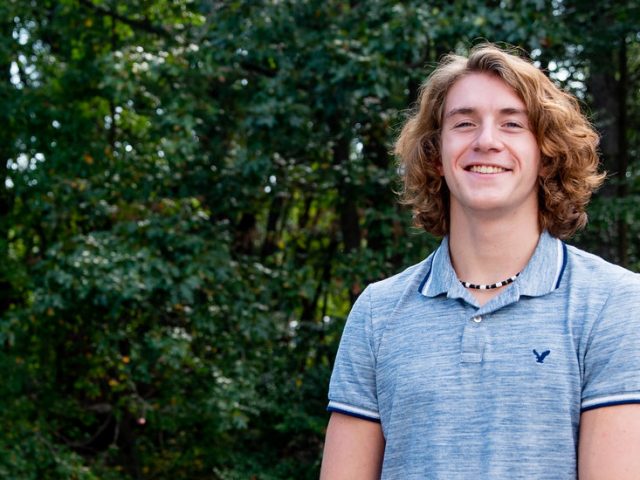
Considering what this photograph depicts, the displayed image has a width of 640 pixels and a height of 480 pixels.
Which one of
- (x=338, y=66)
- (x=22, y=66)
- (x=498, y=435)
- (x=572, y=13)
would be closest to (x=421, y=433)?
(x=498, y=435)

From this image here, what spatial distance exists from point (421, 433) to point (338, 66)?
4.68 m

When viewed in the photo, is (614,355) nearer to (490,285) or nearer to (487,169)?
(490,285)

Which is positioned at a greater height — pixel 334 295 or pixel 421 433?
pixel 334 295

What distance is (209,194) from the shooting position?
7.41 meters

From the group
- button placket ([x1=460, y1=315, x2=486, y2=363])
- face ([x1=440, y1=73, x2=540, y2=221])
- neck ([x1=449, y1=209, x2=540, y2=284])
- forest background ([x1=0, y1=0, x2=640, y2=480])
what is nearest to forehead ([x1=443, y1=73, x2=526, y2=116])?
face ([x1=440, y1=73, x2=540, y2=221])

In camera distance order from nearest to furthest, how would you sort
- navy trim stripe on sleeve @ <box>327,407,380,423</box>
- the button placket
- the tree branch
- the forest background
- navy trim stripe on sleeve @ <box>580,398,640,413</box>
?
navy trim stripe on sleeve @ <box>580,398,640,413</box> < the button placket < navy trim stripe on sleeve @ <box>327,407,380,423</box> < the forest background < the tree branch

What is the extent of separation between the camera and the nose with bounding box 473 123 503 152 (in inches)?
67.1

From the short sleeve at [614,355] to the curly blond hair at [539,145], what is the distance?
0.74 ft

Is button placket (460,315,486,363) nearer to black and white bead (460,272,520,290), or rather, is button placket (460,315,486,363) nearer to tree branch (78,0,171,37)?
black and white bead (460,272,520,290)

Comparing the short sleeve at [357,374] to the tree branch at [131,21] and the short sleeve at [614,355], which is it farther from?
the tree branch at [131,21]

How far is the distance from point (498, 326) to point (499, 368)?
72 mm

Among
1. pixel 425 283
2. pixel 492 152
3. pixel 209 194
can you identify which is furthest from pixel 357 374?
pixel 209 194

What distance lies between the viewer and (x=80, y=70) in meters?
7.82

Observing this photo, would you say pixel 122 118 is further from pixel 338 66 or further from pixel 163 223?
pixel 338 66
